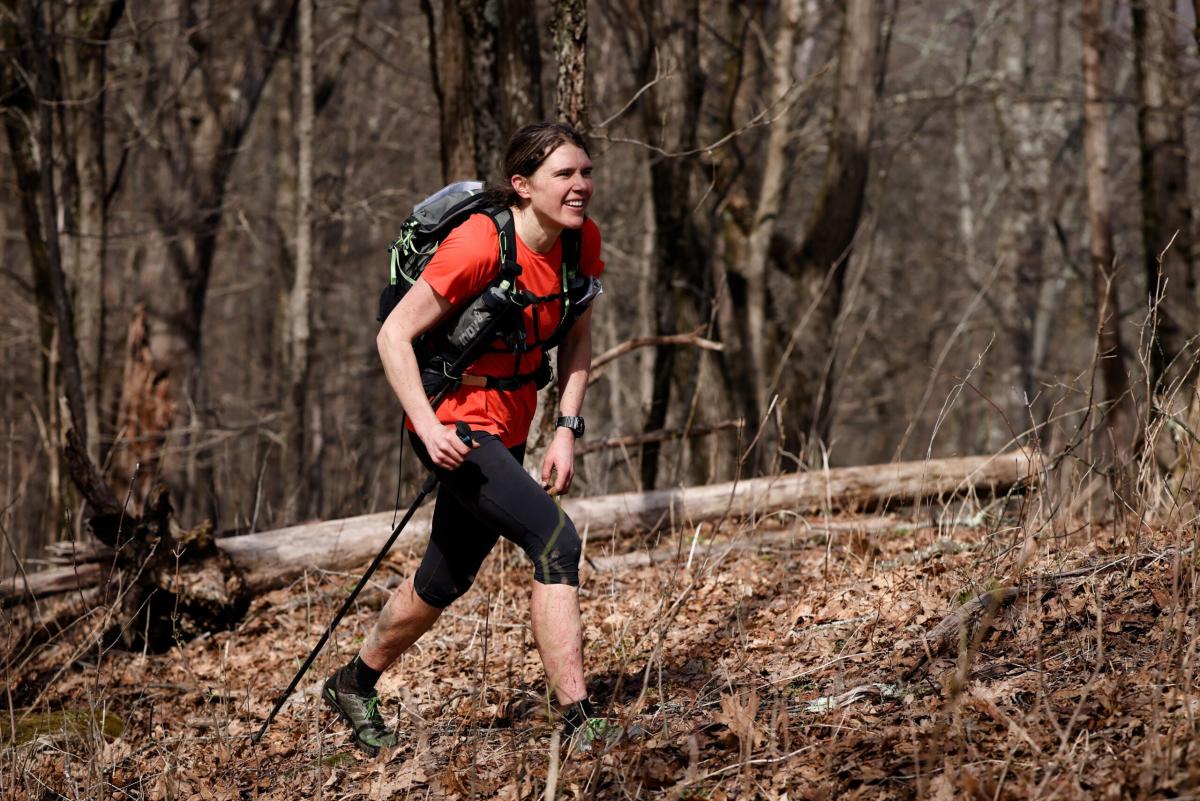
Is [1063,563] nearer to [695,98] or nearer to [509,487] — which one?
[509,487]

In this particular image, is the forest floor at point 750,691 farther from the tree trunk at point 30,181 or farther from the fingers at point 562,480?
the tree trunk at point 30,181

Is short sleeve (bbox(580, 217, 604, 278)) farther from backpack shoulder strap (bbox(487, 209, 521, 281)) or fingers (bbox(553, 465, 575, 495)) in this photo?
fingers (bbox(553, 465, 575, 495))

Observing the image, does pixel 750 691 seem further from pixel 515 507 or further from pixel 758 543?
pixel 758 543

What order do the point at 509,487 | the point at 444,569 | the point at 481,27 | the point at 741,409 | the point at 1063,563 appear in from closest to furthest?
the point at 509,487
the point at 444,569
the point at 1063,563
the point at 481,27
the point at 741,409

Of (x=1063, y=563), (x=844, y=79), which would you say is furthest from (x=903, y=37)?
(x=1063, y=563)

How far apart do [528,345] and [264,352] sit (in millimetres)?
17419

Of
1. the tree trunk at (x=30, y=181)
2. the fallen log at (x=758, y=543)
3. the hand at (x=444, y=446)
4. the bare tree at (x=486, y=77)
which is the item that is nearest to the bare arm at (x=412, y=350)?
the hand at (x=444, y=446)

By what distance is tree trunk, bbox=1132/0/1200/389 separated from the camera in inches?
386

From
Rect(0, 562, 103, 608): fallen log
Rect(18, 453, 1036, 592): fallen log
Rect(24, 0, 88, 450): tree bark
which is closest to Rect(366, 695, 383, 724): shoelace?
Rect(18, 453, 1036, 592): fallen log

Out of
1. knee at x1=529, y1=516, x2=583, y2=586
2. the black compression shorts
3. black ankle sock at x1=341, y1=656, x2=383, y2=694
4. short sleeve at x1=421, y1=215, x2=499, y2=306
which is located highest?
short sleeve at x1=421, y1=215, x2=499, y2=306

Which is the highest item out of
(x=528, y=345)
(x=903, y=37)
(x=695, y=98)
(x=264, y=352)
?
(x=903, y=37)

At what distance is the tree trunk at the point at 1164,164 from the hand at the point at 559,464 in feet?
25.4

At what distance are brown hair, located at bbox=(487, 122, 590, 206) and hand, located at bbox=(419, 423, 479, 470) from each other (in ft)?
2.56

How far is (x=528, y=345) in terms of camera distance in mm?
3660
